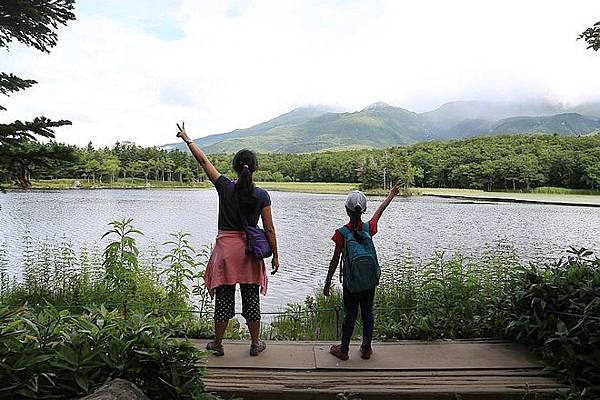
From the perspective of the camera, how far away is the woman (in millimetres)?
3676

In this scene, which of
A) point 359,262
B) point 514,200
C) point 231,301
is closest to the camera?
point 359,262

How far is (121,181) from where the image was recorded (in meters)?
52.2

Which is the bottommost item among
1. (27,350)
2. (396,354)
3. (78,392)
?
(396,354)

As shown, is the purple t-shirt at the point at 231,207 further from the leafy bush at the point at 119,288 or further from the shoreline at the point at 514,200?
the shoreline at the point at 514,200

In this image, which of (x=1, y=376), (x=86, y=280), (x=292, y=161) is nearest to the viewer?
(x=1, y=376)

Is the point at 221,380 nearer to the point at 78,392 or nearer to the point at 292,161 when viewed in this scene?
the point at 78,392

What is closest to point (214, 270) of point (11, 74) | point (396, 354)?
point (396, 354)

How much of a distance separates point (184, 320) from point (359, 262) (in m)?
1.93

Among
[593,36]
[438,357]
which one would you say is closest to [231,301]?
[438,357]

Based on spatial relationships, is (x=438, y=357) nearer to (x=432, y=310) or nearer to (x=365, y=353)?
(x=365, y=353)

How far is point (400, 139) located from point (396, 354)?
196713mm

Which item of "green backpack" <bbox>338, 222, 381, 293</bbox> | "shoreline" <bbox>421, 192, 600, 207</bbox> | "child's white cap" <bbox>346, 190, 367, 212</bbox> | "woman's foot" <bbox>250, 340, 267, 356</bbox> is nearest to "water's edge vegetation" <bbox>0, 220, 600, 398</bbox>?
"woman's foot" <bbox>250, 340, 267, 356</bbox>

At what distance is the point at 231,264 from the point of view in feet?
12.1

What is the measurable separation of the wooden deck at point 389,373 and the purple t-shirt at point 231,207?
994mm
